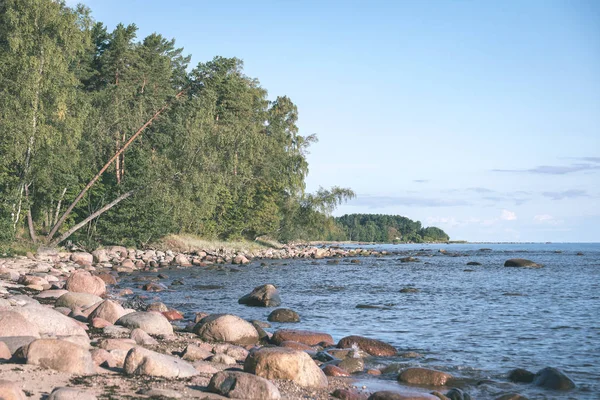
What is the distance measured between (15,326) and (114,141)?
2637cm

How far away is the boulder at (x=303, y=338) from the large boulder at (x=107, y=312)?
10.7 ft

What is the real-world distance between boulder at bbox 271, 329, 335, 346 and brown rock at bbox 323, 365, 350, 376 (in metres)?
2.24

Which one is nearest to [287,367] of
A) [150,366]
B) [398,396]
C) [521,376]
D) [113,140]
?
[398,396]

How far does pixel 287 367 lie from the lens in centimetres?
780

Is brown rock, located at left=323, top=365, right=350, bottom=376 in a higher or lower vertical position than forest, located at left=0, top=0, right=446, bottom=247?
lower

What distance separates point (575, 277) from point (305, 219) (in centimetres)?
3519

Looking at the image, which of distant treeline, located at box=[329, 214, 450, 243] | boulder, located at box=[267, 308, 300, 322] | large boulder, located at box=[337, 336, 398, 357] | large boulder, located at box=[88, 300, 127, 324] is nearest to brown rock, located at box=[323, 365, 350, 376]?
large boulder, located at box=[337, 336, 398, 357]

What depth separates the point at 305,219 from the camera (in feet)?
208

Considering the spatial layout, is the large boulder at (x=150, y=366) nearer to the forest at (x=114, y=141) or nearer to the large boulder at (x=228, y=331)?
the large boulder at (x=228, y=331)

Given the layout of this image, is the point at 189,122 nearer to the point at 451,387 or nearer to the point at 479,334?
the point at 479,334

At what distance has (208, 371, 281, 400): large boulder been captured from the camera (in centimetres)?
657

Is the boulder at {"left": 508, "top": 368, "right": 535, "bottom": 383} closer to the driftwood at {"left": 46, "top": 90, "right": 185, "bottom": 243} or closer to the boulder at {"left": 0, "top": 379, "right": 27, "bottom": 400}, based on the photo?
the boulder at {"left": 0, "top": 379, "right": 27, "bottom": 400}

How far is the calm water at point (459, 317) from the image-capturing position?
32.4ft

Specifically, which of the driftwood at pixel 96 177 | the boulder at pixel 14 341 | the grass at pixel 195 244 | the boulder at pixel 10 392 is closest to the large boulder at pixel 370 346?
the boulder at pixel 14 341
